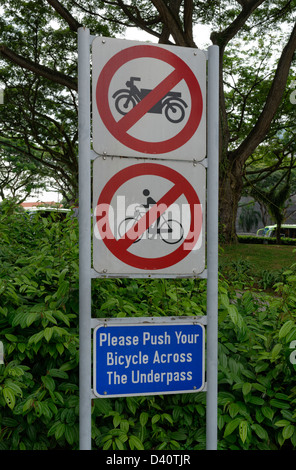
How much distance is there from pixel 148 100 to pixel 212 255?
2.19ft

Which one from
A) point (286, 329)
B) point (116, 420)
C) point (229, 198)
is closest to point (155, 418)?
point (116, 420)

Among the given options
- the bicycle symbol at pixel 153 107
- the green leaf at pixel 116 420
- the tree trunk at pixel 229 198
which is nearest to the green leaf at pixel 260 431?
the green leaf at pixel 116 420

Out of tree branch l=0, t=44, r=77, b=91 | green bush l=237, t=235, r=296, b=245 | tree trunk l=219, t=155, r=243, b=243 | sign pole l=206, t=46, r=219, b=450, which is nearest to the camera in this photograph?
sign pole l=206, t=46, r=219, b=450

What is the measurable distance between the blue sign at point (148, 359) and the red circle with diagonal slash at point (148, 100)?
71cm

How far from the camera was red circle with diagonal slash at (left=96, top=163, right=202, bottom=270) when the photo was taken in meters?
1.62

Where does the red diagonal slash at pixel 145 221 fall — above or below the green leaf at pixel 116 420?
above

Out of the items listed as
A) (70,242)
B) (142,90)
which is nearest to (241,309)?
(70,242)

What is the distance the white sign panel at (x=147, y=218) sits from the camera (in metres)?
1.62

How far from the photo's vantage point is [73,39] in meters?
11.8

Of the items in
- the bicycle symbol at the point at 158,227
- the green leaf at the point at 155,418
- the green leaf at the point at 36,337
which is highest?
the bicycle symbol at the point at 158,227

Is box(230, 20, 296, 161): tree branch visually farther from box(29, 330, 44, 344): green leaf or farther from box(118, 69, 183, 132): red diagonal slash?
box(29, 330, 44, 344): green leaf

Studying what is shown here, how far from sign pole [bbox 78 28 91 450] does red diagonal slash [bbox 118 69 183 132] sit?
5.9 inches

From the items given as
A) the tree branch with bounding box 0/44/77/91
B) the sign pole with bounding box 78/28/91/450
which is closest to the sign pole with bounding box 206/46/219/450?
the sign pole with bounding box 78/28/91/450

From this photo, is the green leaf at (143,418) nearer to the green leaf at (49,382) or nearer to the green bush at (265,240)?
the green leaf at (49,382)
